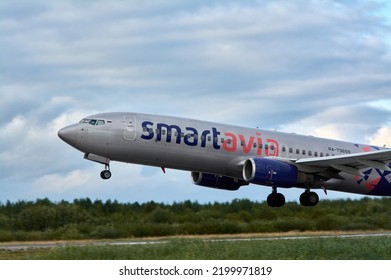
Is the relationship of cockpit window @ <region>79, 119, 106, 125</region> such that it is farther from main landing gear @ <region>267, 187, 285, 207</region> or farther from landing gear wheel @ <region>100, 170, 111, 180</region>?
main landing gear @ <region>267, 187, 285, 207</region>

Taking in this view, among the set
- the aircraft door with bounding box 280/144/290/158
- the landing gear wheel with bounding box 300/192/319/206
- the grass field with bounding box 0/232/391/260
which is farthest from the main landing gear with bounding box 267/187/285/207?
the grass field with bounding box 0/232/391/260

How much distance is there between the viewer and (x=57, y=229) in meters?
46.2

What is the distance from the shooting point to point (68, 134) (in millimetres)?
36344

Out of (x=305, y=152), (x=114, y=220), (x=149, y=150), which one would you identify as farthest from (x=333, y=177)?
(x=114, y=220)

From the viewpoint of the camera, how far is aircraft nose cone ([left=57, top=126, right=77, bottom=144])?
119 feet

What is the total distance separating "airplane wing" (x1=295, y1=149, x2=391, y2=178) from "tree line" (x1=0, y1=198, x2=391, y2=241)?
277 inches

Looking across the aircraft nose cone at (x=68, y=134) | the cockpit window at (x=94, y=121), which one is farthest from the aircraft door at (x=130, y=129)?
the aircraft nose cone at (x=68, y=134)

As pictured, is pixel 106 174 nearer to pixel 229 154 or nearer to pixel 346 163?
pixel 229 154

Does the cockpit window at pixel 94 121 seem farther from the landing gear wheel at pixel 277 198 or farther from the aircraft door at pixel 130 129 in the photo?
the landing gear wheel at pixel 277 198

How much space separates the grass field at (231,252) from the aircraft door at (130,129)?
9796 mm

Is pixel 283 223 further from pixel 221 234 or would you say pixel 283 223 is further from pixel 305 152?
pixel 305 152

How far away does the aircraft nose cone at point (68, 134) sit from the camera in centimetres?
3628

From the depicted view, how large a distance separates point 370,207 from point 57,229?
756 inches

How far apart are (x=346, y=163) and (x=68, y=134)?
1374 cm
